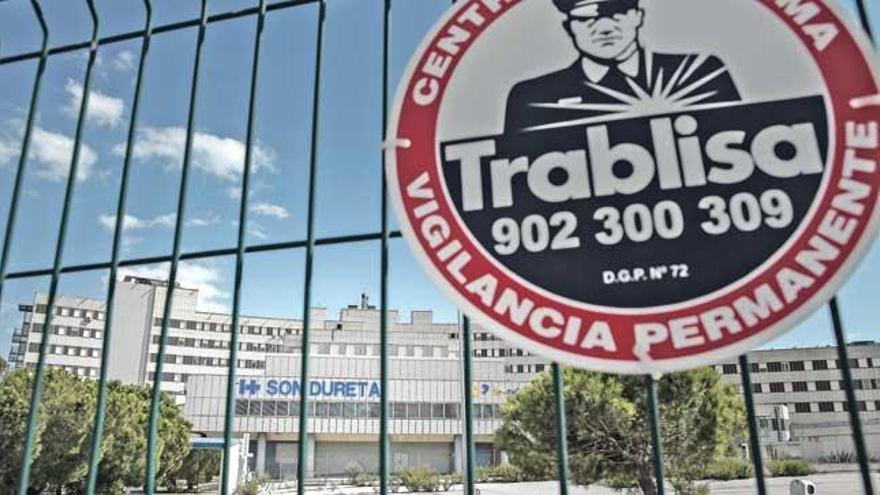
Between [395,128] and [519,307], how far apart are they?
2.49ft

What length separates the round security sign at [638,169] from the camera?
1698 millimetres

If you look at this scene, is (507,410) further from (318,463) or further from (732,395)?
(318,463)

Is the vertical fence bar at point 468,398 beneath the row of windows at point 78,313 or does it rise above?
beneath

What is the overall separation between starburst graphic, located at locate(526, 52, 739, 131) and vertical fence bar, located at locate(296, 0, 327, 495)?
0.89 meters

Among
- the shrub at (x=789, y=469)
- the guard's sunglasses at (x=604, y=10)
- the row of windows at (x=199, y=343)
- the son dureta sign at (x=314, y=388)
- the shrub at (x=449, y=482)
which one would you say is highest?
the row of windows at (x=199, y=343)

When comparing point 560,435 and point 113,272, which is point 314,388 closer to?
point 113,272

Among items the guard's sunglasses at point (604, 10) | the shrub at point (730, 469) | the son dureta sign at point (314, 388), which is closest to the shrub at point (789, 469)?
the shrub at point (730, 469)

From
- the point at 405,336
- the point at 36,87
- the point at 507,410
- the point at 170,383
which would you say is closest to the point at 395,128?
the point at 36,87

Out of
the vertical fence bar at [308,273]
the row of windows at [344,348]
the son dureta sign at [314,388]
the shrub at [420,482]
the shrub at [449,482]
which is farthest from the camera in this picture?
the row of windows at [344,348]

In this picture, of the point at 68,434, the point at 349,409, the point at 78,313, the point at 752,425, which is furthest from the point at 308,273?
the point at 78,313

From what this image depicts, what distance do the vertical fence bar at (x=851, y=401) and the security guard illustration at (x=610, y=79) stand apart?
692 mm

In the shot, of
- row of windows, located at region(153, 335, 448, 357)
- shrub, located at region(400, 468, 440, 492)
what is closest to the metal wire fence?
shrub, located at region(400, 468, 440, 492)

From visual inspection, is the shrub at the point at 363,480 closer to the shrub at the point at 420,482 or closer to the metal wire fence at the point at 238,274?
the shrub at the point at 420,482

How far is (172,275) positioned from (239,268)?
0.92 feet
